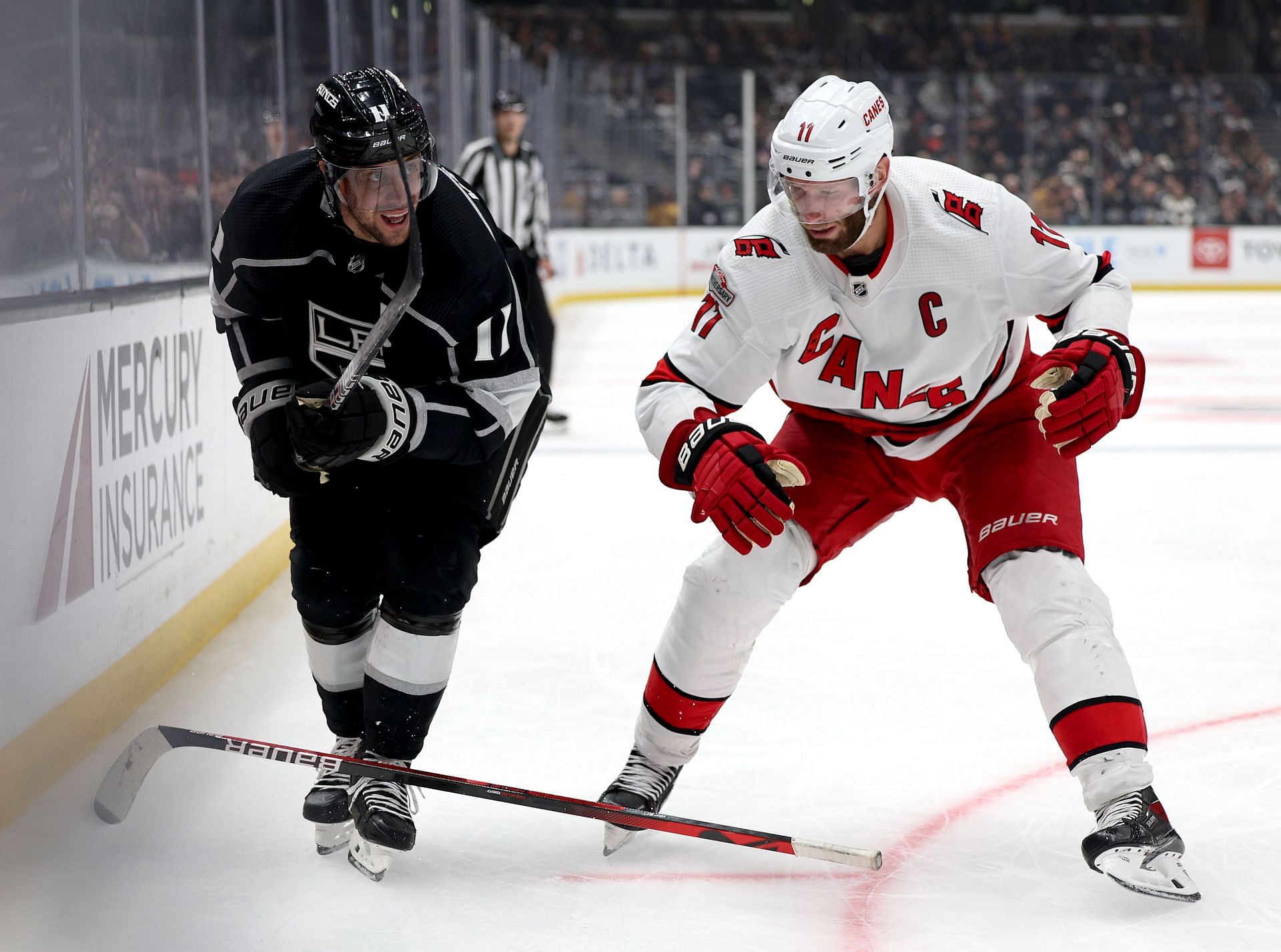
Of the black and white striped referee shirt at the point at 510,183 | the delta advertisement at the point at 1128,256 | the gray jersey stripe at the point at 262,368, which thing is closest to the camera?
the gray jersey stripe at the point at 262,368

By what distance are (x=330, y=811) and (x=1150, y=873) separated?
1.18 m

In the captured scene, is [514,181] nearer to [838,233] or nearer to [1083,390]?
[838,233]

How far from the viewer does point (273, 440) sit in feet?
6.51

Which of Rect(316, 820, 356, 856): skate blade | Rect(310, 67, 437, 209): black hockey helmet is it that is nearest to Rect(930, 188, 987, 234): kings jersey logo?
Rect(310, 67, 437, 209): black hockey helmet

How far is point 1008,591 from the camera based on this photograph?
79.9 inches

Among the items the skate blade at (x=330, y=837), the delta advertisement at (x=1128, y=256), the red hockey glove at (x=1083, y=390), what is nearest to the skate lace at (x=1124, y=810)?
the red hockey glove at (x=1083, y=390)

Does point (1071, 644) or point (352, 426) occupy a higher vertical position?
point (352, 426)

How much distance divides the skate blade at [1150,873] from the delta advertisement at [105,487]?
1690mm

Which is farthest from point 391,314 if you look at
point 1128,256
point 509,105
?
point 1128,256

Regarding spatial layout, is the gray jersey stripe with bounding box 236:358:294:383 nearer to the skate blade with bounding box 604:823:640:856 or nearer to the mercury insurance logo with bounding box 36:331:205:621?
the mercury insurance logo with bounding box 36:331:205:621

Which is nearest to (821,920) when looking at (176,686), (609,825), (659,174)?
(609,825)

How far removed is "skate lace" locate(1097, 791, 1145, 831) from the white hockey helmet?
2.90ft

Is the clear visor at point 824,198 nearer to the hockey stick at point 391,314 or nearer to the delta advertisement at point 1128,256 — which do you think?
the hockey stick at point 391,314

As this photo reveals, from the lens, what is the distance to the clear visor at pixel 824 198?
1.95 m
